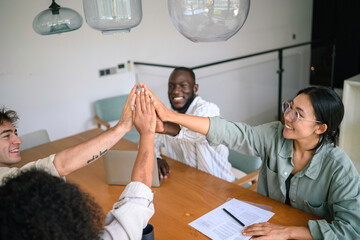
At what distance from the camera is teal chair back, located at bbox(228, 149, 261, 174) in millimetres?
2426

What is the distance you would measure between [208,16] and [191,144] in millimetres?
1357

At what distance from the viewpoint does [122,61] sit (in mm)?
4297

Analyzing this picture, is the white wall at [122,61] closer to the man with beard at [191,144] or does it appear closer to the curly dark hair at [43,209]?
the man with beard at [191,144]

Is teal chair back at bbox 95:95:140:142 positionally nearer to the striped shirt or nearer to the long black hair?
the striped shirt

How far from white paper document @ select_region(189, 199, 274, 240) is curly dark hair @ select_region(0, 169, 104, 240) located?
69cm

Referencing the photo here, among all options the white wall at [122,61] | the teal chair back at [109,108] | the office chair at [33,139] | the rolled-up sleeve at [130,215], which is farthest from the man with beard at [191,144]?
the white wall at [122,61]

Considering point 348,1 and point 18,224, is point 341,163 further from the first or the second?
point 348,1

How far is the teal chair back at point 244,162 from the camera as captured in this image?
95.5 inches

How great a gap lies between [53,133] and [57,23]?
2138mm

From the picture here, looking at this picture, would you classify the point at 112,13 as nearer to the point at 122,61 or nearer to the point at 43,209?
the point at 43,209

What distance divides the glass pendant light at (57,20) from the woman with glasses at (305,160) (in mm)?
925

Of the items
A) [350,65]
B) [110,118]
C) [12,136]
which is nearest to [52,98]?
[110,118]

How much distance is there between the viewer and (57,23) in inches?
84.5

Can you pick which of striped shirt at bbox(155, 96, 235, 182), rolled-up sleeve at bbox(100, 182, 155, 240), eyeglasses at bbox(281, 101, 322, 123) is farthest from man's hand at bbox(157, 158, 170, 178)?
rolled-up sleeve at bbox(100, 182, 155, 240)
